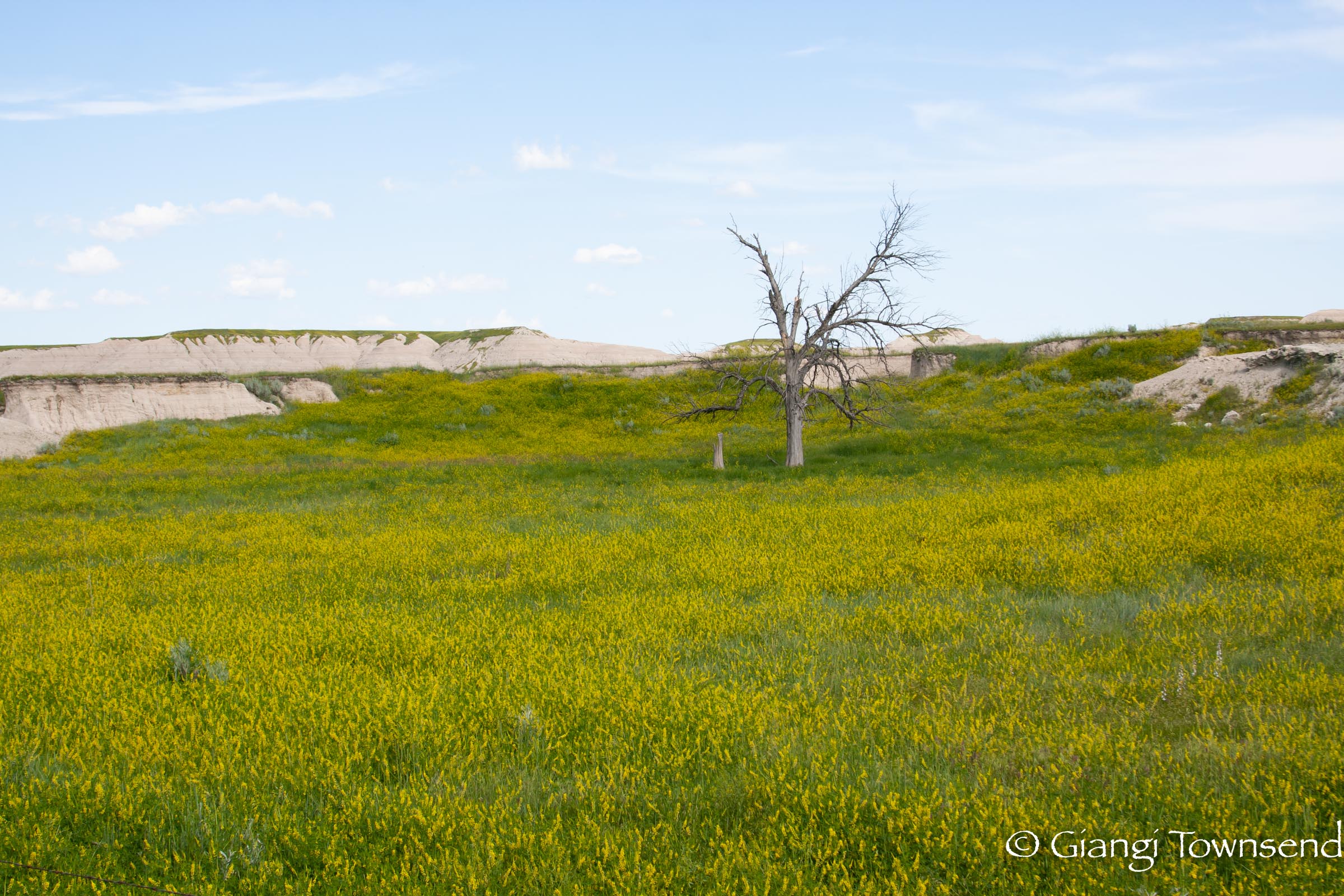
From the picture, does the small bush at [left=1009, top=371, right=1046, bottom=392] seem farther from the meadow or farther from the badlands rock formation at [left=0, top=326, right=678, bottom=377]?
the badlands rock formation at [left=0, top=326, right=678, bottom=377]

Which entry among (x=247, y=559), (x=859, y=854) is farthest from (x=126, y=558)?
(x=859, y=854)

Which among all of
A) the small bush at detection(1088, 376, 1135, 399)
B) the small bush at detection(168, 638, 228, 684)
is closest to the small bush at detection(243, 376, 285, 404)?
the small bush at detection(1088, 376, 1135, 399)

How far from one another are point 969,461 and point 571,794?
19.6 m

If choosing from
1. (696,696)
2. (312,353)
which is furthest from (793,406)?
(312,353)

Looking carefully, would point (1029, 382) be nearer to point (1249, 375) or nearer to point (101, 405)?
point (1249, 375)

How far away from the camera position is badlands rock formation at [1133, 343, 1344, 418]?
22.9 meters

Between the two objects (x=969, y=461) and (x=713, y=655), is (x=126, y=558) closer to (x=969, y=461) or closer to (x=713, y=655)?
(x=713, y=655)

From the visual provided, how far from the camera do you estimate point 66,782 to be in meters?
4.33

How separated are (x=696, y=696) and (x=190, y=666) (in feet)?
13.4

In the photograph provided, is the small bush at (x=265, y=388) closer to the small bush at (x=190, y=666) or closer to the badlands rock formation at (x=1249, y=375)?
the small bush at (x=190, y=666)

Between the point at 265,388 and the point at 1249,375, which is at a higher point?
the point at 265,388

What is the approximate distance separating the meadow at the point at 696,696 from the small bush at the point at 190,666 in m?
0.03
